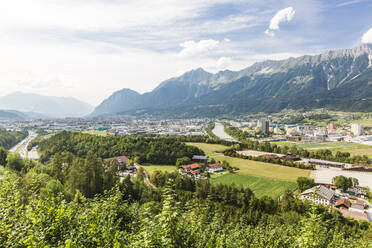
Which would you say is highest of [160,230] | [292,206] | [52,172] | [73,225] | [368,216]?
[160,230]

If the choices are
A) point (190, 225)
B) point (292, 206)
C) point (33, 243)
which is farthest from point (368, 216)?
point (33, 243)

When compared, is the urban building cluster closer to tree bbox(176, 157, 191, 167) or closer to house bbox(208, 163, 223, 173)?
house bbox(208, 163, 223, 173)

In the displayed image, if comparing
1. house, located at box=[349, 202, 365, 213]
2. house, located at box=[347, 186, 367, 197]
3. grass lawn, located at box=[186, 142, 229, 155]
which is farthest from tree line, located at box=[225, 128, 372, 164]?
house, located at box=[349, 202, 365, 213]

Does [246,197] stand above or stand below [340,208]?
above

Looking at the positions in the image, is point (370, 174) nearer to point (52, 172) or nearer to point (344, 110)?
point (52, 172)

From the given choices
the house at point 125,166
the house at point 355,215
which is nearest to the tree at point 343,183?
the house at point 355,215

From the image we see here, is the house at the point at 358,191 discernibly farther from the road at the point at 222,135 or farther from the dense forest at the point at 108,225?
the road at the point at 222,135

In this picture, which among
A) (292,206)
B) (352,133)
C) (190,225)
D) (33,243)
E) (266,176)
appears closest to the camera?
(33,243)

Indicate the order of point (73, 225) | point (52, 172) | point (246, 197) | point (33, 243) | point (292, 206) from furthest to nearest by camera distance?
point (52, 172), point (246, 197), point (292, 206), point (73, 225), point (33, 243)
